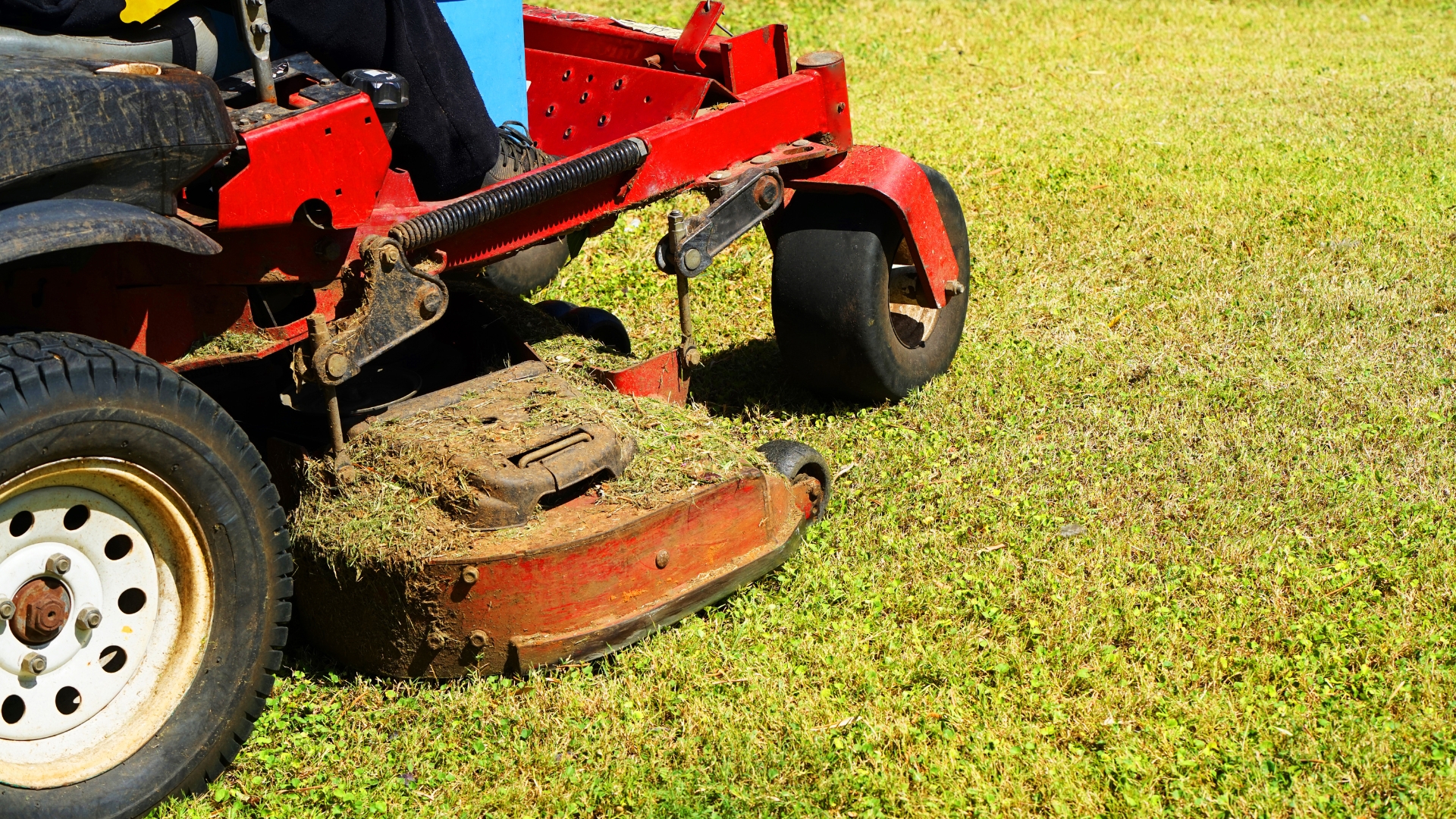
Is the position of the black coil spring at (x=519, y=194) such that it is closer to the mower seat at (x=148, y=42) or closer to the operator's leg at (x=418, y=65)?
the operator's leg at (x=418, y=65)

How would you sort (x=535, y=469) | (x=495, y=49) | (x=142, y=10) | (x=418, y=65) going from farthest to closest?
(x=495, y=49) < (x=418, y=65) < (x=535, y=469) < (x=142, y=10)

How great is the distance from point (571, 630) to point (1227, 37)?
9890mm

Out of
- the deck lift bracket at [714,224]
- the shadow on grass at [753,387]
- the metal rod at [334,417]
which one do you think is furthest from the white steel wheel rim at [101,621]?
the shadow on grass at [753,387]

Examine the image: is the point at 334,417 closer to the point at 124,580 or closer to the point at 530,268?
the point at 124,580

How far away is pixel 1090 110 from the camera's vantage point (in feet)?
29.1

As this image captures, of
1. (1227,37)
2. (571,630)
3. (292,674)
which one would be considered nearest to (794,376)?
(571,630)

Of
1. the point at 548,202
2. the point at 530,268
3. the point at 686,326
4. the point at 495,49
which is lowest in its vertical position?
the point at 530,268

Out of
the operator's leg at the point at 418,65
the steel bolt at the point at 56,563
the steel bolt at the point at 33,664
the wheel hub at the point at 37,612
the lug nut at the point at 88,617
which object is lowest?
the steel bolt at the point at 33,664

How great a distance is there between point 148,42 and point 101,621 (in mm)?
1292

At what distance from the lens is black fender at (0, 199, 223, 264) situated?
8.15ft

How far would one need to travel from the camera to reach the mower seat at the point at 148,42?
113 inches

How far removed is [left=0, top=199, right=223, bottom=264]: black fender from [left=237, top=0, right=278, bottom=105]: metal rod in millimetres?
433

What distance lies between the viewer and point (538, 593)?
127 inches

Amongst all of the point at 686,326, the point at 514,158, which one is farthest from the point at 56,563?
the point at 686,326
